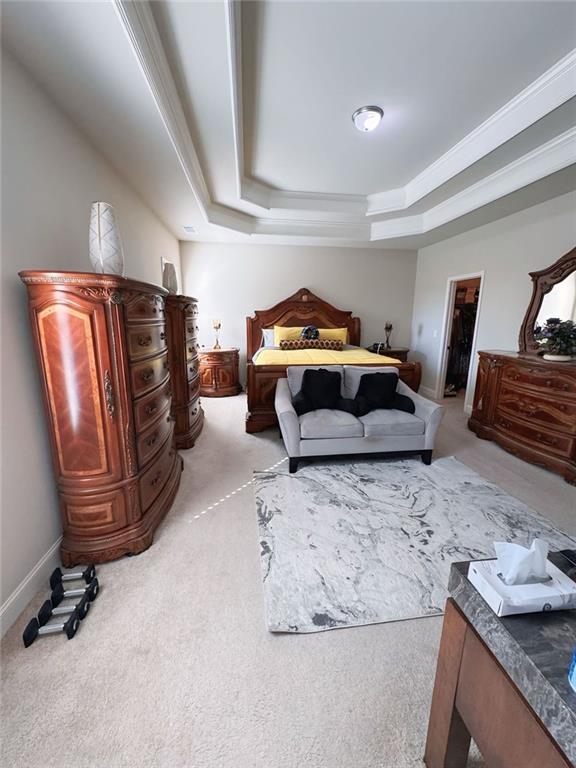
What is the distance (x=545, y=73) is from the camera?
6.80 ft

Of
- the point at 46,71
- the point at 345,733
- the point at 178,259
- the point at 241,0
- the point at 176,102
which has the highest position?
the point at 241,0

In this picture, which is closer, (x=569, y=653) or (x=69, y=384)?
(x=569, y=653)

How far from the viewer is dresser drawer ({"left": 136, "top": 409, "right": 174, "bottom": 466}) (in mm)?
1935

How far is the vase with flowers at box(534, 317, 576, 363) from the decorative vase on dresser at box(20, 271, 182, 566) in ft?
12.1

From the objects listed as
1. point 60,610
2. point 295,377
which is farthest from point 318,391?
point 60,610

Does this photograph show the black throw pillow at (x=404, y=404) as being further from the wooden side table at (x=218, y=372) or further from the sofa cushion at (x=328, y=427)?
the wooden side table at (x=218, y=372)

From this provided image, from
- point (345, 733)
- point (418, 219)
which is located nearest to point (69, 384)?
point (345, 733)

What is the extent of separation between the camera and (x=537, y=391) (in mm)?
3061

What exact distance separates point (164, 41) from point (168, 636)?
3044 millimetres

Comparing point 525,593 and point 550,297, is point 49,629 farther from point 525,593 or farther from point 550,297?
point 550,297

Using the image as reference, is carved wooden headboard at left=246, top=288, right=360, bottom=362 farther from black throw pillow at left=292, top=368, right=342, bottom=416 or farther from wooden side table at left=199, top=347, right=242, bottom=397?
black throw pillow at left=292, top=368, right=342, bottom=416

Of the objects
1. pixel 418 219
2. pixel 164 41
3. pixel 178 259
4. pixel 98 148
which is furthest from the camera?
pixel 178 259

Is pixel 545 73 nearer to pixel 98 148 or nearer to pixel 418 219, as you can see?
pixel 418 219

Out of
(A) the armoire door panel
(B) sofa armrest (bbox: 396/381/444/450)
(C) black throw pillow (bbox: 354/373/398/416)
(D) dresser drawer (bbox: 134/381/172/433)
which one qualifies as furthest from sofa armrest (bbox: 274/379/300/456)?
(A) the armoire door panel
